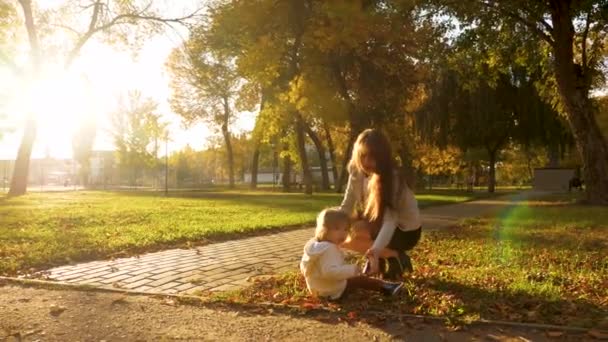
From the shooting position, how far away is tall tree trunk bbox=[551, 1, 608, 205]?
59.1 ft

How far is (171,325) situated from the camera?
14.7 feet

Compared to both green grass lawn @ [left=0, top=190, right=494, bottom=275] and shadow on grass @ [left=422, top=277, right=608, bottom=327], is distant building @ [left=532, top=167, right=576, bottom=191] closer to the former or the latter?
green grass lawn @ [left=0, top=190, right=494, bottom=275]

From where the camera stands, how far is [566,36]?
18094 millimetres

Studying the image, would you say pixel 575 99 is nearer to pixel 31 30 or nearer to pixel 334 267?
pixel 334 267

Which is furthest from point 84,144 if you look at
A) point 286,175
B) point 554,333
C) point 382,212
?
point 554,333

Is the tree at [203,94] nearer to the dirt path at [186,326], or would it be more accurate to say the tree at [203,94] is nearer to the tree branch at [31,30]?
the tree branch at [31,30]

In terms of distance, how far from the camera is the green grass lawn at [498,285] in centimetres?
460

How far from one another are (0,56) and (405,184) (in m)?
25.8

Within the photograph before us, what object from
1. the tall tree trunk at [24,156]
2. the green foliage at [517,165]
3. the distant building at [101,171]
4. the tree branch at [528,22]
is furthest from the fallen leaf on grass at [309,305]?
the green foliage at [517,165]

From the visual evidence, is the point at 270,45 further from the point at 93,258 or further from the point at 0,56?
the point at 93,258

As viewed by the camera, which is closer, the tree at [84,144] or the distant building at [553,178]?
the distant building at [553,178]

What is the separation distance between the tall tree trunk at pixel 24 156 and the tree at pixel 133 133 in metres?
17.8

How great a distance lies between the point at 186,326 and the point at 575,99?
16.8m

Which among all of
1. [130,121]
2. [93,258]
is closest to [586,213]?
[93,258]
